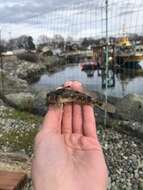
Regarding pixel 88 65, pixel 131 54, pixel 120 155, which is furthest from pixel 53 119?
pixel 131 54

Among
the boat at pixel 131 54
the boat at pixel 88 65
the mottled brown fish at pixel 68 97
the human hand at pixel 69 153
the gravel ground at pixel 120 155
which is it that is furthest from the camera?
the boat at pixel 131 54

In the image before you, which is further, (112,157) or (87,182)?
(112,157)

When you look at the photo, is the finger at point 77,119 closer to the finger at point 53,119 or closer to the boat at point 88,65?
the finger at point 53,119

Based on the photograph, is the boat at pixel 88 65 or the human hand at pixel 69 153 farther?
the boat at pixel 88 65

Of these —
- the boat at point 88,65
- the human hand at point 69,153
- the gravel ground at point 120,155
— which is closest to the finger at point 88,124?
the human hand at point 69,153

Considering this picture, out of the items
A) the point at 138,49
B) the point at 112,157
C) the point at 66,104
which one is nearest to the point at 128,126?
the point at 112,157

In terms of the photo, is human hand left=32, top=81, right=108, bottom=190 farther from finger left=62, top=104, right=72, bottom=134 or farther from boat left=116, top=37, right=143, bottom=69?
boat left=116, top=37, right=143, bottom=69

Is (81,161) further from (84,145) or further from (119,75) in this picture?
(119,75)

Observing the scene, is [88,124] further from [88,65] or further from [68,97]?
[88,65]
